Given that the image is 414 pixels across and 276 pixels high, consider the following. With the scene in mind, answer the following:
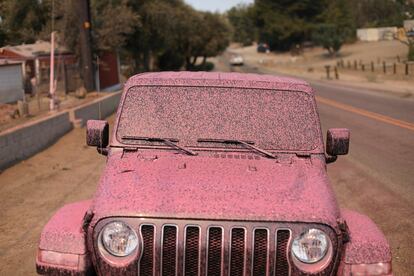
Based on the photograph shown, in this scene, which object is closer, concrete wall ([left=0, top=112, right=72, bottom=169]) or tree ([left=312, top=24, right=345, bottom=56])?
concrete wall ([left=0, top=112, right=72, bottom=169])

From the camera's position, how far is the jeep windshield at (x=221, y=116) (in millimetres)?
4414

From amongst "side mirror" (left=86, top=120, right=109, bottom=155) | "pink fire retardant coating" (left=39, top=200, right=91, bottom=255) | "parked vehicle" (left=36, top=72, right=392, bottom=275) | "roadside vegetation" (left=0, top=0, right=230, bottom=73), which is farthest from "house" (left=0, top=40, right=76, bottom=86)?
"pink fire retardant coating" (left=39, top=200, right=91, bottom=255)

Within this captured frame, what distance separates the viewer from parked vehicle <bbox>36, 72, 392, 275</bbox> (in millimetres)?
3332

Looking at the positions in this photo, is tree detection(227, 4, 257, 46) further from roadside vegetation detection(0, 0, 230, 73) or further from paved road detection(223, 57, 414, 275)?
paved road detection(223, 57, 414, 275)

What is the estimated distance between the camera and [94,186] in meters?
9.43

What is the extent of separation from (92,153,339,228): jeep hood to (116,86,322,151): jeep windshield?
0.18 metres

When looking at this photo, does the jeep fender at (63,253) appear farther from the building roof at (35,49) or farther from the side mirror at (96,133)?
the building roof at (35,49)

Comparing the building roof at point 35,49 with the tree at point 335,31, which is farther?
the tree at point 335,31

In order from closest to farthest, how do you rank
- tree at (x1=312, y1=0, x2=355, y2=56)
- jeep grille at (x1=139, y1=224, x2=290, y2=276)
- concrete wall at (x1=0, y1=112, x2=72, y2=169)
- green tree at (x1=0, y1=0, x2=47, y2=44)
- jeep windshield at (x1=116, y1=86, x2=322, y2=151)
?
jeep grille at (x1=139, y1=224, x2=290, y2=276), jeep windshield at (x1=116, y1=86, x2=322, y2=151), concrete wall at (x1=0, y1=112, x2=72, y2=169), green tree at (x1=0, y1=0, x2=47, y2=44), tree at (x1=312, y1=0, x2=355, y2=56)

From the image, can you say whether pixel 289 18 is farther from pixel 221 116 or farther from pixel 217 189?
pixel 217 189

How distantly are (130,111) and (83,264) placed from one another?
1.45 metres

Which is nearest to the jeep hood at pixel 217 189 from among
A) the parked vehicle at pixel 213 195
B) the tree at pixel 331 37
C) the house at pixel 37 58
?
the parked vehicle at pixel 213 195

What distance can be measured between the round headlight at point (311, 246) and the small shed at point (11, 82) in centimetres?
1820

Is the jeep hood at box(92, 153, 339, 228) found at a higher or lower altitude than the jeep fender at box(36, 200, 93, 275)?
higher
